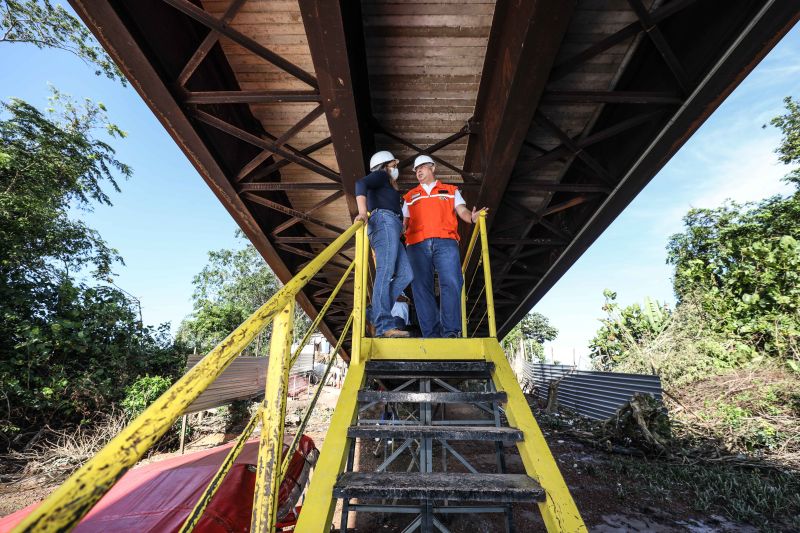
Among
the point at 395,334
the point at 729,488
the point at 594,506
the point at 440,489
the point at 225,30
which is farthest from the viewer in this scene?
the point at 594,506

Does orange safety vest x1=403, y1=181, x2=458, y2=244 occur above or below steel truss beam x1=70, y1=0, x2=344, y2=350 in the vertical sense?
below

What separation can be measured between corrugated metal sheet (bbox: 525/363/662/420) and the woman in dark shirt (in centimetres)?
715

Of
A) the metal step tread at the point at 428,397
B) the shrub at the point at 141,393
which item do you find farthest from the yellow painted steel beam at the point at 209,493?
the shrub at the point at 141,393

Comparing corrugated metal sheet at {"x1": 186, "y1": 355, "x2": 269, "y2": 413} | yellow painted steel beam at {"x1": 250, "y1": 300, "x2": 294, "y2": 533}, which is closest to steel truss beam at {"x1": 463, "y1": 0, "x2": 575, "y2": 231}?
yellow painted steel beam at {"x1": 250, "y1": 300, "x2": 294, "y2": 533}

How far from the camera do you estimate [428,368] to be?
2.69 meters

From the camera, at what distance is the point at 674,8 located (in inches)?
98.9

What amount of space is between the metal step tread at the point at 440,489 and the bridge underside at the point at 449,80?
2.80 metres

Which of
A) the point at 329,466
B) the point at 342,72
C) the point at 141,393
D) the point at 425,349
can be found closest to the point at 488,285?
the point at 425,349

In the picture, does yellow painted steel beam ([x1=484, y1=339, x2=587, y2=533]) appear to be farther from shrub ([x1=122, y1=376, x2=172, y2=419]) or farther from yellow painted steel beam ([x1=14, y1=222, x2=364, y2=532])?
shrub ([x1=122, y1=376, x2=172, y2=419])

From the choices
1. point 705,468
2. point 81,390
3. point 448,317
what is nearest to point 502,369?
point 448,317

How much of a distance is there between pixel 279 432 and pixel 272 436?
33 mm

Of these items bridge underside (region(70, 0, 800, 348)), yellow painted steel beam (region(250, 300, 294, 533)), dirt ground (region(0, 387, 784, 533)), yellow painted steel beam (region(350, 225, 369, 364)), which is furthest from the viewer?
dirt ground (region(0, 387, 784, 533))

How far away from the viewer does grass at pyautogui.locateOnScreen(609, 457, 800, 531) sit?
415 cm

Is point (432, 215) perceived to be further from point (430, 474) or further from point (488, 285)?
point (430, 474)
